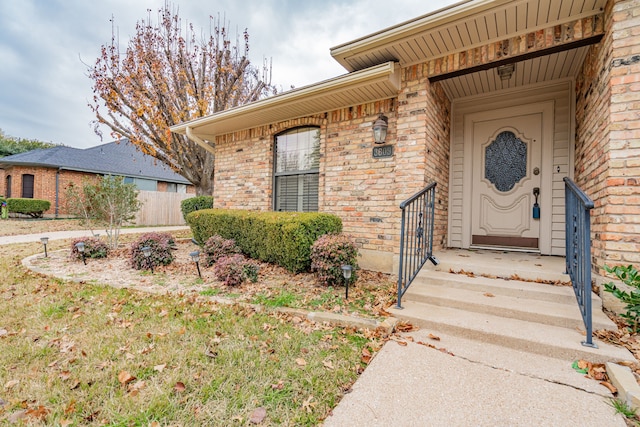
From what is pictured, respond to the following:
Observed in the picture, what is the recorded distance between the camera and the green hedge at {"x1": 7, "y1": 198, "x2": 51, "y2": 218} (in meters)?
12.5

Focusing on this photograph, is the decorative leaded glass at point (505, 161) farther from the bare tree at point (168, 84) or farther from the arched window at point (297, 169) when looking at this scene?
the bare tree at point (168, 84)

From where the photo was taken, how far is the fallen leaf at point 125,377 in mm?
1728

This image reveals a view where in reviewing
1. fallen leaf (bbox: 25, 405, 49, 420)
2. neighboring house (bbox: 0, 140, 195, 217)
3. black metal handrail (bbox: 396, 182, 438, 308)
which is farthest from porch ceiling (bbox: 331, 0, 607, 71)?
neighboring house (bbox: 0, 140, 195, 217)

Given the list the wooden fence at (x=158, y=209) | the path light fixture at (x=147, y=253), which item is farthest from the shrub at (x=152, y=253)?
the wooden fence at (x=158, y=209)

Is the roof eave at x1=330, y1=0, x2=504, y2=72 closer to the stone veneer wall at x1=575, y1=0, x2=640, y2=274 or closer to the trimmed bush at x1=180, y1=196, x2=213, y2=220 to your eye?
the stone veneer wall at x1=575, y1=0, x2=640, y2=274

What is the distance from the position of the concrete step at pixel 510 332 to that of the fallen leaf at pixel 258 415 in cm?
150

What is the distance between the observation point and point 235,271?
3551 mm

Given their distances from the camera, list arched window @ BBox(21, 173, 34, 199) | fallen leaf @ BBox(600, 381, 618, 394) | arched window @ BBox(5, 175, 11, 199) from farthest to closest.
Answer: arched window @ BBox(5, 175, 11, 199)
arched window @ BBox(21, 173, 34, 199)
fallen leaf @ BBox(600, 381, 618, 394)

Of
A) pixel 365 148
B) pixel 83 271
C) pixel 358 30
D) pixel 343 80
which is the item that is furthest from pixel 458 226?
pixel 358 30

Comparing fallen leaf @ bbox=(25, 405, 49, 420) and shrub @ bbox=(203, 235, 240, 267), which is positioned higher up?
shrub @ bbox=(203, 235, 240, 267)

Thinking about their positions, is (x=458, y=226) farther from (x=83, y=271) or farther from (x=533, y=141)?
(x=83, y=271)

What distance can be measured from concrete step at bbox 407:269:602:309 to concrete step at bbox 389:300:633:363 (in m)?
0.40

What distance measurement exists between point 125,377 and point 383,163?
3658 mm

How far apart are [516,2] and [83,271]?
21.3ft
